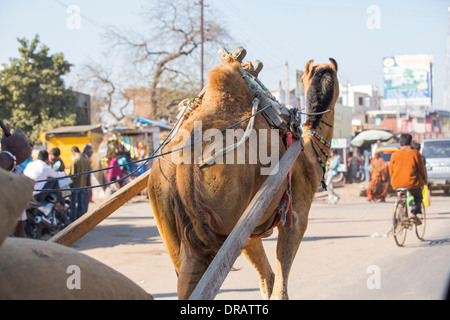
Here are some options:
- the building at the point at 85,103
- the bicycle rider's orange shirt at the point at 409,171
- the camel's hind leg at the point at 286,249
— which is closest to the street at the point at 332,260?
the camel's hind leg at the point at 286,249

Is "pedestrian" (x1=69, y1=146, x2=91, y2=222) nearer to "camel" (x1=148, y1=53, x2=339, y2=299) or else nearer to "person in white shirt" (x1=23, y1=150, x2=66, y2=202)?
"person in white shirt" (x1=23, y1=150, x2=66, y2=202)

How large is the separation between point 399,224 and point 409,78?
4349 centimetres

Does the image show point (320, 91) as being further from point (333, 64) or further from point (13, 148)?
point (13, 148)

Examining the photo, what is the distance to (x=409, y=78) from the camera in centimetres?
4806

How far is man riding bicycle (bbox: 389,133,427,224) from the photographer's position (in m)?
8.72

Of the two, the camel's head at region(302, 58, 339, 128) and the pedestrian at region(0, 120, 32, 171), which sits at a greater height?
the camel's head at region(302, 58, 339, 128)

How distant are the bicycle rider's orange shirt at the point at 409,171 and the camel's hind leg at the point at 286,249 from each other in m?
4.99

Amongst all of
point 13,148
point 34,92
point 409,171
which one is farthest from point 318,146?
point 34,92

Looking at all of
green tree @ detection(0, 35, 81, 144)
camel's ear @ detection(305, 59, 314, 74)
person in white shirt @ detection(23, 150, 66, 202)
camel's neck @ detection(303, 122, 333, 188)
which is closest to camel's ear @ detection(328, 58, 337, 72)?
camel's ear @ detection(305, 59, 314, 74)

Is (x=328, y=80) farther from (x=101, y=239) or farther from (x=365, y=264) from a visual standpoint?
(x=101, y=239)

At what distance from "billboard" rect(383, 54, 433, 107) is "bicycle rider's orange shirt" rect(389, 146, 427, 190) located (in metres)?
41.4
